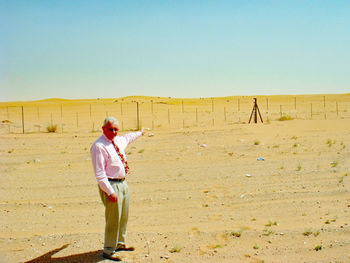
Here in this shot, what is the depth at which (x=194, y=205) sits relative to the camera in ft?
27.5

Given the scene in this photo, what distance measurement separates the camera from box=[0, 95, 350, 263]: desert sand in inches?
232

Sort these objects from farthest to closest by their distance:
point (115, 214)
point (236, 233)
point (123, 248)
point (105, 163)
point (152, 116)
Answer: point (152, 116) → point (236, 233) → point (123, 248) → point (115, 214) → point (105, 163)

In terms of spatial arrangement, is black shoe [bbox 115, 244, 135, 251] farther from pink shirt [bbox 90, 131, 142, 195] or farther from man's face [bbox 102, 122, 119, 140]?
man's face [bbox 102, 122, 119, 140]

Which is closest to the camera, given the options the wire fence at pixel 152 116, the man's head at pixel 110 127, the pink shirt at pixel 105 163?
the pink shirt at pixel 105 163

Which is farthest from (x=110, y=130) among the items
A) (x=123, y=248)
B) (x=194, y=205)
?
(x=194, y=205)

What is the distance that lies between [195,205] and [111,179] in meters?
3.53

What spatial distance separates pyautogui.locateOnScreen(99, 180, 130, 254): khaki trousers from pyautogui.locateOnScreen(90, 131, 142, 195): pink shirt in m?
0.17

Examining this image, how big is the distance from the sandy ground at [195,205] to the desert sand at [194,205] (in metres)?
0.02

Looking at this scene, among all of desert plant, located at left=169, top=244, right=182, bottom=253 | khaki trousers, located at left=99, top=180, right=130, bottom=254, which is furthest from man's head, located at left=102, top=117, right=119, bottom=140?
desert plant, located at left=169, top=244, right=182, bottom=253

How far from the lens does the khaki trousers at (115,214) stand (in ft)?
17.3

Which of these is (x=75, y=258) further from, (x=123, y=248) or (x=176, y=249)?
(x=176, y=249)

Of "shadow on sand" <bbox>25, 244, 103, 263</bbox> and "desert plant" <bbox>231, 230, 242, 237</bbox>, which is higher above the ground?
"desert plant" <bbox>231, 230, 242, 237</bbox>

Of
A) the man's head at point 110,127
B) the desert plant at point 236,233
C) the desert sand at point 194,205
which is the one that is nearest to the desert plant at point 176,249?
the desert sand at point 194,205

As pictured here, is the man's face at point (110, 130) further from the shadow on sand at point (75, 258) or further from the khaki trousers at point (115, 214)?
the shadow on sand at point (75, 258)
